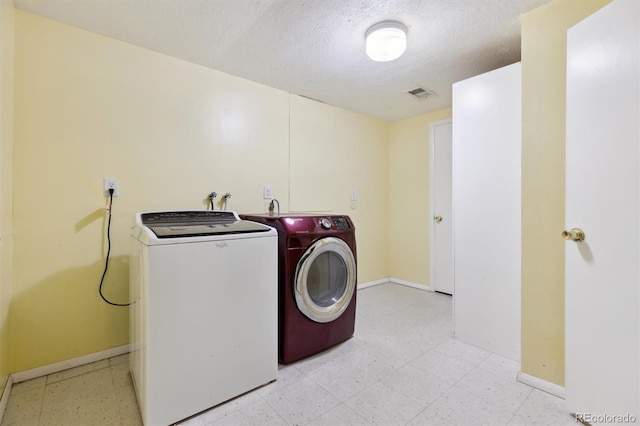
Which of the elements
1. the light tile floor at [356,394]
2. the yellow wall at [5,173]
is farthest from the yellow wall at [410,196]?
the yellow wall at [5,173]

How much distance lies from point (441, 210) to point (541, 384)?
1.93 metres

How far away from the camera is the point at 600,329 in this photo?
1203 millimetres

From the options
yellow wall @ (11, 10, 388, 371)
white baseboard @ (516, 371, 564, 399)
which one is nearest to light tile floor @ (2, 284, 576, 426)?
white baseboard @ (516, 371, 564, 399)

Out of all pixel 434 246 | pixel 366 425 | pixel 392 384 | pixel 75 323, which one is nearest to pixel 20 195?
pixel 75 323

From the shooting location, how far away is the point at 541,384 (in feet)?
5.00

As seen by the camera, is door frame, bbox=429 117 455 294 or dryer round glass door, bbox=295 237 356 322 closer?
dryer round glass door, bbox=295 237 356 322

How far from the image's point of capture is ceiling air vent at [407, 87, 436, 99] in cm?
267

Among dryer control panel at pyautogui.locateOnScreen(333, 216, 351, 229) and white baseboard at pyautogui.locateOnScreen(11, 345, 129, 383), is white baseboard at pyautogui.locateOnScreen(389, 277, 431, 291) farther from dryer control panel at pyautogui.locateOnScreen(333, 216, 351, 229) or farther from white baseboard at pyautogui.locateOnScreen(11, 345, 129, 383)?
white baseboard at pyautogui.locateOnScreen(11, 345, 129, 383)

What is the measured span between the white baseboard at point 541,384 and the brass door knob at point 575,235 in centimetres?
79

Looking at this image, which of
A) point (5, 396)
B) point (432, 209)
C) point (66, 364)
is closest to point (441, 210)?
point (432, 209)

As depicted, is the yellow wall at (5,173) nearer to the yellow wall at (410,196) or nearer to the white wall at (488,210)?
the white wall at (488,210)

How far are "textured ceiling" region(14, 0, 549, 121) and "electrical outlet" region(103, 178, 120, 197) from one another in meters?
0.92

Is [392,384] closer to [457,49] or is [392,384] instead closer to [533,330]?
[533,330]

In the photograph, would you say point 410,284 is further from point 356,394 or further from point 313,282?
point 356,394
